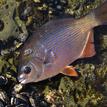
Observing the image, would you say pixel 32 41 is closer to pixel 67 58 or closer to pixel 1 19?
pixel 67 58

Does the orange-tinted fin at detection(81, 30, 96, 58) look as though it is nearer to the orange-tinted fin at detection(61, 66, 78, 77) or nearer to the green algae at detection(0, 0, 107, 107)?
the orange-tinted fin at detection(61, 66, 78, 77)

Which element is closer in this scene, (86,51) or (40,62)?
(40,62)

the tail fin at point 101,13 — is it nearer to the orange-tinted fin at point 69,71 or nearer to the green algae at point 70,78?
the orange-tinted fin at point 69,71

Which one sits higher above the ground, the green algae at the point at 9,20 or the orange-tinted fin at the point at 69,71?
the green algae at the point at 9,20

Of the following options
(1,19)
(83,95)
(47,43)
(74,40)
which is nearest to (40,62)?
(47,43)

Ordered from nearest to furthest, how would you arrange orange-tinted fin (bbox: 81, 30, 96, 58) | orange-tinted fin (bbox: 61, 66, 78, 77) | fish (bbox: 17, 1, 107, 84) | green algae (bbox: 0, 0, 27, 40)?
fish (bbox: 17, 1, 107, 84) → orange-tinted fin (bbox: 61, 66, 78, 77) → orange-tinted fin (bbox: 81, 30, 96, 58) → green algae (bbox: 0, 0, 27, 40)

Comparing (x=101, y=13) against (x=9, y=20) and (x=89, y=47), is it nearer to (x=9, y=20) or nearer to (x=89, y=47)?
(x=89, y=47)

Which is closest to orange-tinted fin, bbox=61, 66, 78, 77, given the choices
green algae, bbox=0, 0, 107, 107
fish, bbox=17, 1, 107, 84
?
fish, bbox=17, 1, 107, 84

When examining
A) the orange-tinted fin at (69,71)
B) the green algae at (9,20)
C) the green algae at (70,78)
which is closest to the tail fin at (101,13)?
the orange-tinted fin at (69,71)
